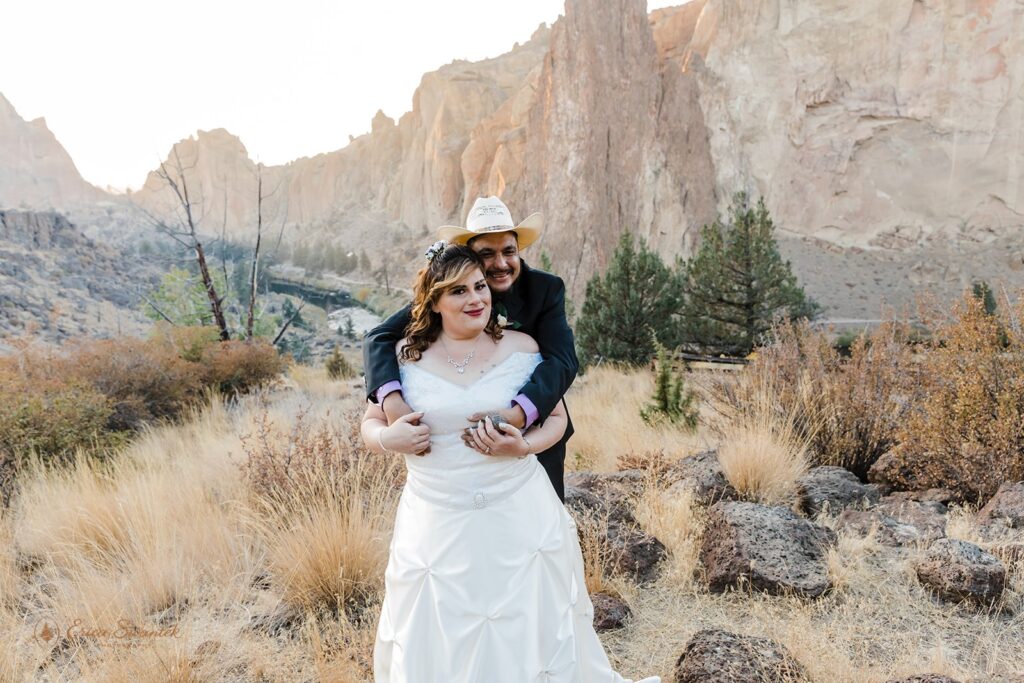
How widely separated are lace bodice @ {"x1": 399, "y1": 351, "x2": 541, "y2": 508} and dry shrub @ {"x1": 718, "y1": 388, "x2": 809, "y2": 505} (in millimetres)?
3113

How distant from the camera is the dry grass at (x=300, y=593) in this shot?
9.21 ft

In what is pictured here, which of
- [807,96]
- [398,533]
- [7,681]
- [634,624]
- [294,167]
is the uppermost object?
[294,167]

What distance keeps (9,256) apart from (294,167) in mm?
64982

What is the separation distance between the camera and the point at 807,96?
119ft

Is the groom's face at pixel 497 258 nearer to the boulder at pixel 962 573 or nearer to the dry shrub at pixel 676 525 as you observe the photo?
the dry shrub at pixel 676 525

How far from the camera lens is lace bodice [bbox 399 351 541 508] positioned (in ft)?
6.37

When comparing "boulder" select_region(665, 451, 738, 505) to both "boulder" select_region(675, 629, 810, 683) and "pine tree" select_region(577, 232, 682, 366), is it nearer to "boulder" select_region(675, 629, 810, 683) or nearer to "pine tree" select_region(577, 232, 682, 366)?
"boulder" select_region(675, 629, 810, 683)

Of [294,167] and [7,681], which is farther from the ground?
[294,167]

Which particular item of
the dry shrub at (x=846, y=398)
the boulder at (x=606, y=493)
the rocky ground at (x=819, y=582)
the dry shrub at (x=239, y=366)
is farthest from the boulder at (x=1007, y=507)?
the dry shrub at (x=239, y=366)

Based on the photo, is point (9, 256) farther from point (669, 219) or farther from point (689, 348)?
point (669, 219)

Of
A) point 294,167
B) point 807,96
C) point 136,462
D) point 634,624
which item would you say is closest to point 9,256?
point 136,462

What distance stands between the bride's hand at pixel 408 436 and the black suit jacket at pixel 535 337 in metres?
0.19

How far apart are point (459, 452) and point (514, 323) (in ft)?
2.16

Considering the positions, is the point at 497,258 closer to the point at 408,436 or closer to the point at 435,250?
the point at 435,250
